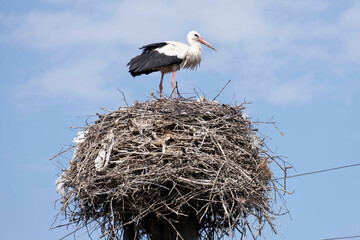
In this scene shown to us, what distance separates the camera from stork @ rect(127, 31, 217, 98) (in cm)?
1038

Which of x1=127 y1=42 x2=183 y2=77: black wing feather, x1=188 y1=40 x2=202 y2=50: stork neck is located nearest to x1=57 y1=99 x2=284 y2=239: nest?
x1=127 y1=42 x2=183 y2=77: black wing feather

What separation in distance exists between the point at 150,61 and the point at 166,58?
0.94ft

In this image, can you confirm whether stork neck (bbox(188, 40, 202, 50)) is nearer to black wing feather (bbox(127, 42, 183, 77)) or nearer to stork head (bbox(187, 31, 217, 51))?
stork head (bbox(187, 31, 217, 51))

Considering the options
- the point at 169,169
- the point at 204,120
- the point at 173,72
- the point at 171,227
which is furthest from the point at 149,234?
the point at 173,72

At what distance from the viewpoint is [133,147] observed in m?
7.35

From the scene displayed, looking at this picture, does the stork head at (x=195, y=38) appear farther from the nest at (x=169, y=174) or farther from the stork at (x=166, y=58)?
the nest at (x=169, y=174)

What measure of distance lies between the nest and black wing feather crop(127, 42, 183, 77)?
2373mm

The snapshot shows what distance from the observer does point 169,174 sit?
6812 mm

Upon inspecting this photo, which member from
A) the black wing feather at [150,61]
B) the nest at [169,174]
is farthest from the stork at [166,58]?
the nest at [169,174]

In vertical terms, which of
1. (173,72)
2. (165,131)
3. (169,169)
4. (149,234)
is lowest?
(149,234)

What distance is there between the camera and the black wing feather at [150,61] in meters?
10.3

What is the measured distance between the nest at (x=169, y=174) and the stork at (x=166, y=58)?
2441 mm

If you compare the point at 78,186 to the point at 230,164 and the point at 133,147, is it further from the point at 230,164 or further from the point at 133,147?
the point at 230,164

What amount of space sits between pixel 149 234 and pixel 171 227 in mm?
287
